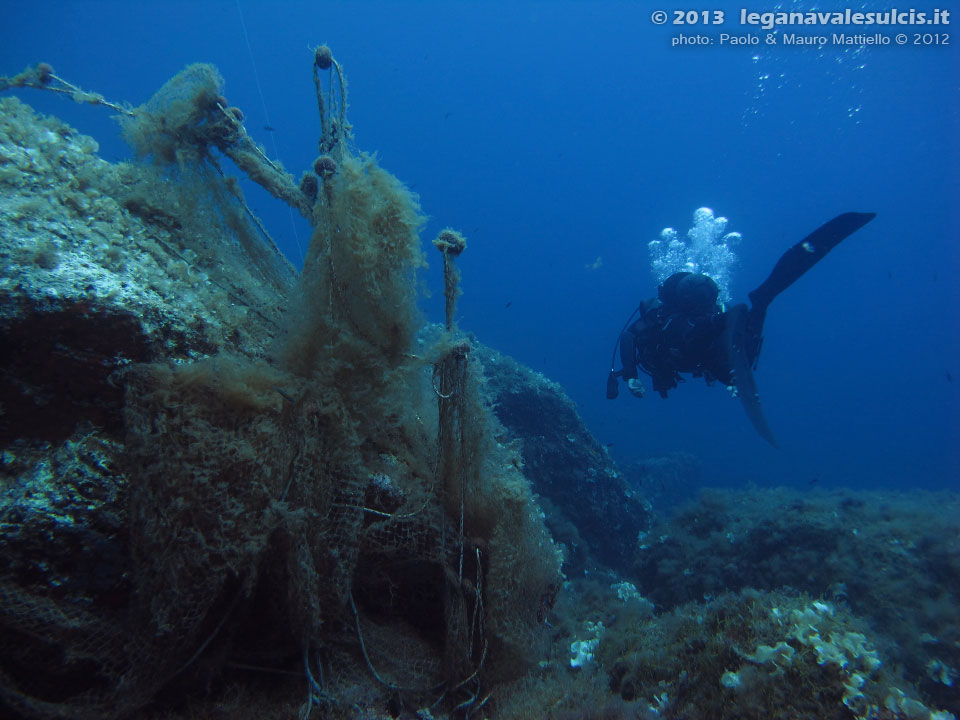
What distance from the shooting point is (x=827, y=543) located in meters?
8.40

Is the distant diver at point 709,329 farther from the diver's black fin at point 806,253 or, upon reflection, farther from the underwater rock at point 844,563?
the underwater rock at point 844,563

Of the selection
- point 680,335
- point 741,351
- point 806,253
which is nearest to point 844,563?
point 741,351

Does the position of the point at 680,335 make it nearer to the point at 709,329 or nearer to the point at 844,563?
the point at 709,329

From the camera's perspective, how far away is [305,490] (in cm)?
257

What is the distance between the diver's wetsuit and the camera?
31.6 ft

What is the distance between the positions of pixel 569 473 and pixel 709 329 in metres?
5.39

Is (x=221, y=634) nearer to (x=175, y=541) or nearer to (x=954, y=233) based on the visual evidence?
(x=175, y=541)

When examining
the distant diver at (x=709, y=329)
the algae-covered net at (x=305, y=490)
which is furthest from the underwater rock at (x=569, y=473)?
the algae-covered net at (x=305, y=490)

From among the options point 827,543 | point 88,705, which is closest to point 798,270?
point 827,543

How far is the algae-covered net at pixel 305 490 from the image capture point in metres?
2.23

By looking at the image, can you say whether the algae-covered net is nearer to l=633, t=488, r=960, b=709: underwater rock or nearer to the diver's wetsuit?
l=633, t=488, r=960, b=709: underwater rock

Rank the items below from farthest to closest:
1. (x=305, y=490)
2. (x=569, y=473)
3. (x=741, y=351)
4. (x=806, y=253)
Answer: (x=569, y=473), (x=741, y=351), (x=806, y=253), (x=305, y=490)

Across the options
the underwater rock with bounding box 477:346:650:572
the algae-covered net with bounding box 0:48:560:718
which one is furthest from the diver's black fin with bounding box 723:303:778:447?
the algae-covered net with bounding box 0:48:560:718

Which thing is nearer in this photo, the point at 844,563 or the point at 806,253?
the point at 844,563
